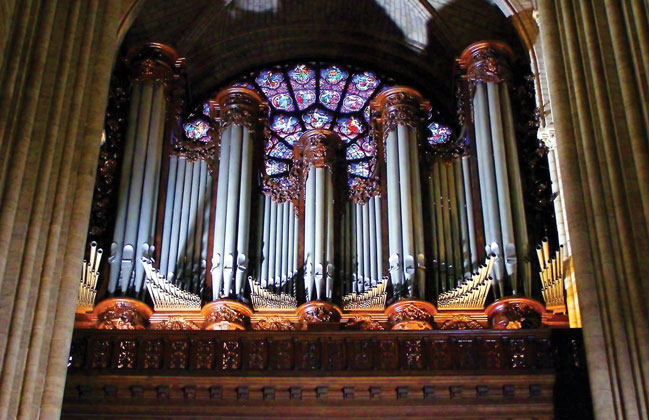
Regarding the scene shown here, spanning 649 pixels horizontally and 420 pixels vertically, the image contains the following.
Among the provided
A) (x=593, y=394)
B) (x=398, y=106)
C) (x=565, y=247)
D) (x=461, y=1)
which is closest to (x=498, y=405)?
(x=593, y=394)

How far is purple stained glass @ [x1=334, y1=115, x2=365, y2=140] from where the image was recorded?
17.0 m

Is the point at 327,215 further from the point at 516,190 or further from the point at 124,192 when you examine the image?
the point at 124,192

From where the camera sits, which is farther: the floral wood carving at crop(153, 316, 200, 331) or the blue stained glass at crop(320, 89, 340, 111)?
the blue stained glass at crop(320, 89, 340, 111)

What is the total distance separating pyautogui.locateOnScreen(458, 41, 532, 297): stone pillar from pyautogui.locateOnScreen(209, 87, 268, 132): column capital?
282 centimetres

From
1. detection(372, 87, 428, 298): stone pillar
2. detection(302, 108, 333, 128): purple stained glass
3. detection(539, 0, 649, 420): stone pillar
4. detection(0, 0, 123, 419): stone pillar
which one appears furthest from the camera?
detection(302, 108, 333, 128): purple stained glass

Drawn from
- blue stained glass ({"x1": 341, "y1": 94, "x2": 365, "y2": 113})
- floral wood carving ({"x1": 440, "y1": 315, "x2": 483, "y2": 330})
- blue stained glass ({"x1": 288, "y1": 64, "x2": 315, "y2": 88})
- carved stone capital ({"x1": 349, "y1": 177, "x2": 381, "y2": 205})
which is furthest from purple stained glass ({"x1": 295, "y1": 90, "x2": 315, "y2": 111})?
floral wood carving ({"x1": 440, "y1": 315, "x2": 483, "y2": 330})

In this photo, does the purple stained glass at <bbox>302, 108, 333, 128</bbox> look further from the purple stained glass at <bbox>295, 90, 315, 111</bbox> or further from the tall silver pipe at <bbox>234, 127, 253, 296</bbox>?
the tall silver pipe at <bbox>234, 127, 253, 296</bbox>

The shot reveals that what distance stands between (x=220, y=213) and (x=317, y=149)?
63.9 inches

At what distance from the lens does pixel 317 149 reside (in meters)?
15.2

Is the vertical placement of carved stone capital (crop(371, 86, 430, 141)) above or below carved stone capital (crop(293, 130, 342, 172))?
above

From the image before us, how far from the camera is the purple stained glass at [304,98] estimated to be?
17438mm

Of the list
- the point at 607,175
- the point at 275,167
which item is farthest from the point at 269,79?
the point at 607,175

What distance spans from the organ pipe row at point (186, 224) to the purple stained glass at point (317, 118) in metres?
2.43

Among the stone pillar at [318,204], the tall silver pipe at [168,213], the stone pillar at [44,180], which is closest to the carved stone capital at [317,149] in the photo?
the stone pillar at [318,204]
